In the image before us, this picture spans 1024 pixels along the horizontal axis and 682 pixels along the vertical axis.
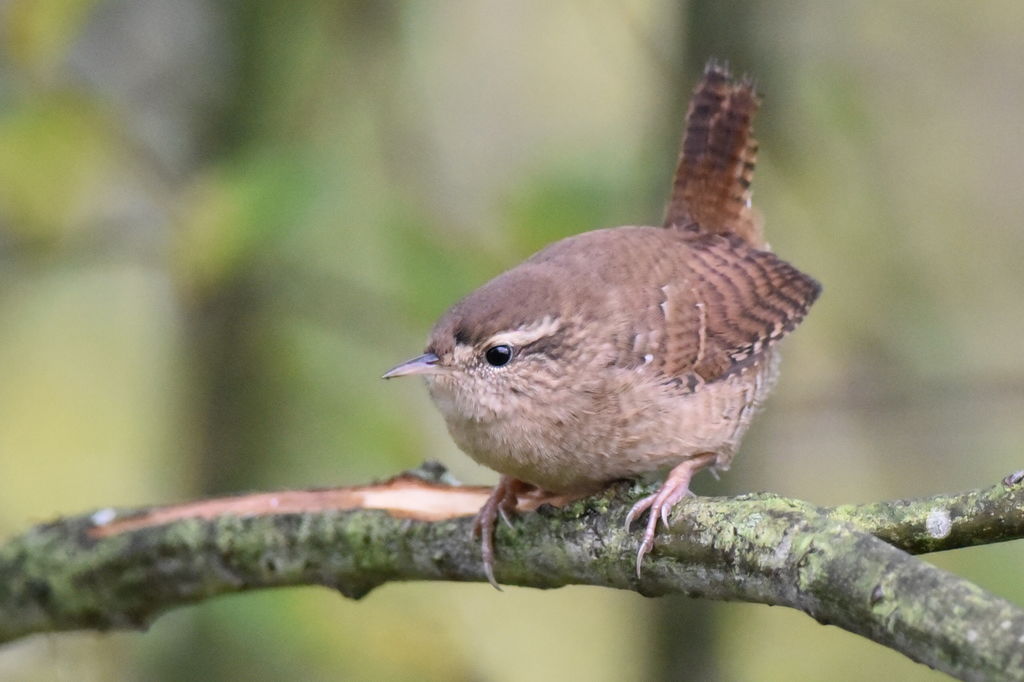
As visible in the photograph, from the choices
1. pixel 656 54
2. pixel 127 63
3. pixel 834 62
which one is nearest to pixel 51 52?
pixel 127 63

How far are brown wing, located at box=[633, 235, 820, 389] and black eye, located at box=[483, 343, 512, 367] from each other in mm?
391

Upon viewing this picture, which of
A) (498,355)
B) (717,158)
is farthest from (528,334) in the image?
(717,158)

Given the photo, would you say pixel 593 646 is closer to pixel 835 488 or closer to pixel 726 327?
pixel 835 488

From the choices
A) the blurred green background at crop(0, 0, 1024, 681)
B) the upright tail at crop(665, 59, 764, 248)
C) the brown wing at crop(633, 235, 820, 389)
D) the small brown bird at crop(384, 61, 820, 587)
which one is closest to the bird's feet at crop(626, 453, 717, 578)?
the small brown bird at crop(384, 61, 820, 587)

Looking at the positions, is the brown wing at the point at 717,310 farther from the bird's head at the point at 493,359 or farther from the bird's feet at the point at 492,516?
the bird's feet at the point at 492,516

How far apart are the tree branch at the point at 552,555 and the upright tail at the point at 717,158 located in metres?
1.37

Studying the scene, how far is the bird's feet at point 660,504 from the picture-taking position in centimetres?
250

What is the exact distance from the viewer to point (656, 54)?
4.55m

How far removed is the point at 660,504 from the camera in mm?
2625

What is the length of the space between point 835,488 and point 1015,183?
2052mm

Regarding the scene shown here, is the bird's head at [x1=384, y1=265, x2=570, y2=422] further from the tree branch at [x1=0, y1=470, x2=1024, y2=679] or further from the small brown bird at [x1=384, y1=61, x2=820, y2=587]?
the tree branch at [x1=0, y1=470, x2=1024, y2=679]

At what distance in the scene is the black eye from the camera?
3.15m

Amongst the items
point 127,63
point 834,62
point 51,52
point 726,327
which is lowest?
point 726,327

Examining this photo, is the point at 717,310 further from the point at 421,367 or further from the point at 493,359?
the point at 421,367
